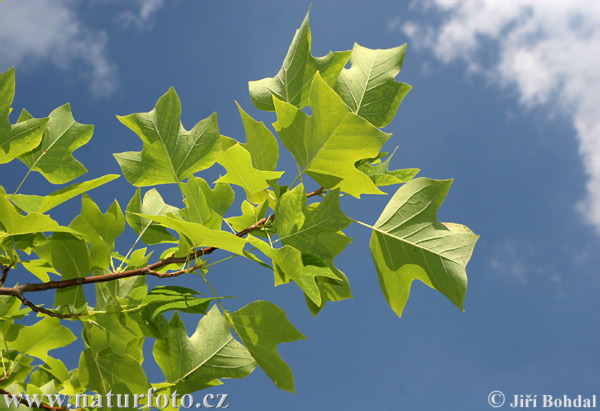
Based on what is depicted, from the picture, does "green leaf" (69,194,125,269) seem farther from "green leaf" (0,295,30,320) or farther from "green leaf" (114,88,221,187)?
"green leaf" (0,295,30,320)

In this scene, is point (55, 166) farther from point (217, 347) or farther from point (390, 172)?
point (390, 172)

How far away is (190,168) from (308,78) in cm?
51

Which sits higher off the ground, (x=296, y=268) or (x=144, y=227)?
(x=144, y=227)

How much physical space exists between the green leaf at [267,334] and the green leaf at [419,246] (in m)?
0.36

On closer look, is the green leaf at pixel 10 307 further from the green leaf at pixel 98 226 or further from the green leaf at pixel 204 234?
the green leaf at pixel 204 234

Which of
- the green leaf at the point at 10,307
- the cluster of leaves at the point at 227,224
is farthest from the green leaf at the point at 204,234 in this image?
the green leaf at the point at 10,307

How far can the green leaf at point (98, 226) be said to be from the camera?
68.9 inches

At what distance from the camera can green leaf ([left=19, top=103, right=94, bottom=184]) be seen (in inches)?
74.6

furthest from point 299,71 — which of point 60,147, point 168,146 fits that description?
point 60,147

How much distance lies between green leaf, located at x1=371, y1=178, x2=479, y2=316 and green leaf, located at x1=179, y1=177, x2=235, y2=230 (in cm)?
52

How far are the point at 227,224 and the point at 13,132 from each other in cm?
82

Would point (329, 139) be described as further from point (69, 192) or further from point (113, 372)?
point (113, 372)

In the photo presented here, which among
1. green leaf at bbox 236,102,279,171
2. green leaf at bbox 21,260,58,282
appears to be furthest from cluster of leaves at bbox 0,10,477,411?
green leaf at bbox 21,260,58,282

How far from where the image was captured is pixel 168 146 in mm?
1637
